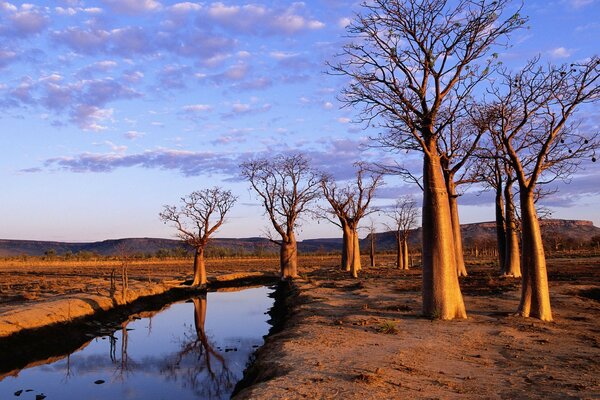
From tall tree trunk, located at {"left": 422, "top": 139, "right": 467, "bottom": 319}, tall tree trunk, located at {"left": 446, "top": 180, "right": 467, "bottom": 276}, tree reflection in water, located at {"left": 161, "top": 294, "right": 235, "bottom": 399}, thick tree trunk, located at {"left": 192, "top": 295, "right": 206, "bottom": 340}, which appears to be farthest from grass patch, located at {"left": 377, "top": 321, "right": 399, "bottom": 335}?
tall tree trunk, located at {"left": 446, "top": 180, "right": 467, "bottom": 276}

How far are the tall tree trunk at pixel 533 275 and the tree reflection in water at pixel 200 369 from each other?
20.4 feet

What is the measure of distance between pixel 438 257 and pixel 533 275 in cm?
197

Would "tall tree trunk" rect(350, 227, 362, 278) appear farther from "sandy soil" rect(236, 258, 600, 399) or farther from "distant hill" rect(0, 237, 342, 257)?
"distant hill" rect(0, 237, 342, 257)

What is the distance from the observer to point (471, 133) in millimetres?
20219

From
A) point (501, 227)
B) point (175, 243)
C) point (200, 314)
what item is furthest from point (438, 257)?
point (175, 243)

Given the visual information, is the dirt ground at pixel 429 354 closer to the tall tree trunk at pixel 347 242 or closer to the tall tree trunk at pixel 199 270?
the tall tree trunk at pixel 199 270

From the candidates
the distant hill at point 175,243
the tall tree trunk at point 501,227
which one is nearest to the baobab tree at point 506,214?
the tall tree trunk at point 501,227

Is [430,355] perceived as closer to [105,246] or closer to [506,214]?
[506,214]

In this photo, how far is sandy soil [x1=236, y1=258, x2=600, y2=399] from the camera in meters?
5.97

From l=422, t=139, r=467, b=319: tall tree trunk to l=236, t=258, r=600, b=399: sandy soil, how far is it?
386mm

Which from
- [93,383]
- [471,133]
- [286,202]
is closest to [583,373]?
[93,383]

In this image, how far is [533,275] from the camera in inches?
434

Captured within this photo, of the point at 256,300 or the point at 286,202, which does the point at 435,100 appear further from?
the point at 286,202

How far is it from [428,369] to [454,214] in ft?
53.2
